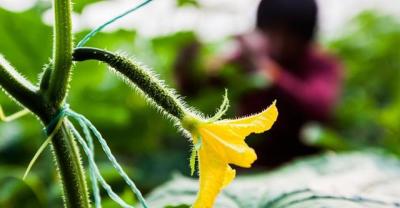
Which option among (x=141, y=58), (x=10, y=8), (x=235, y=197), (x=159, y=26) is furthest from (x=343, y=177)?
(x=159, y=26)

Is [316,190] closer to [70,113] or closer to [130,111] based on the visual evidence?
[70,113]

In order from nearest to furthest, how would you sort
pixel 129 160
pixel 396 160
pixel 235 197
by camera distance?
pixel 235 197, pixel 396 160, pixel 129 160

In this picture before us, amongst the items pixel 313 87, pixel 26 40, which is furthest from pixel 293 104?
pixel 26 40

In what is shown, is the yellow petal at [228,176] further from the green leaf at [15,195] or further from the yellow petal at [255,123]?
the green leaf at [15,195]

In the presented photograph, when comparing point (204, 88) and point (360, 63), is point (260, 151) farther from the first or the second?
point (360, 63)

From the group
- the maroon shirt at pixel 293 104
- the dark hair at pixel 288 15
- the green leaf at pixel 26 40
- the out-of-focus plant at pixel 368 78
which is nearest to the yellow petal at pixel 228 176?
the green leaf at pixel 26 40

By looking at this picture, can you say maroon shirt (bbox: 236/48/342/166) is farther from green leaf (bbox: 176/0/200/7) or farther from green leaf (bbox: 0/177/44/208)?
green leaf (bbox: 0/177/44/208)
